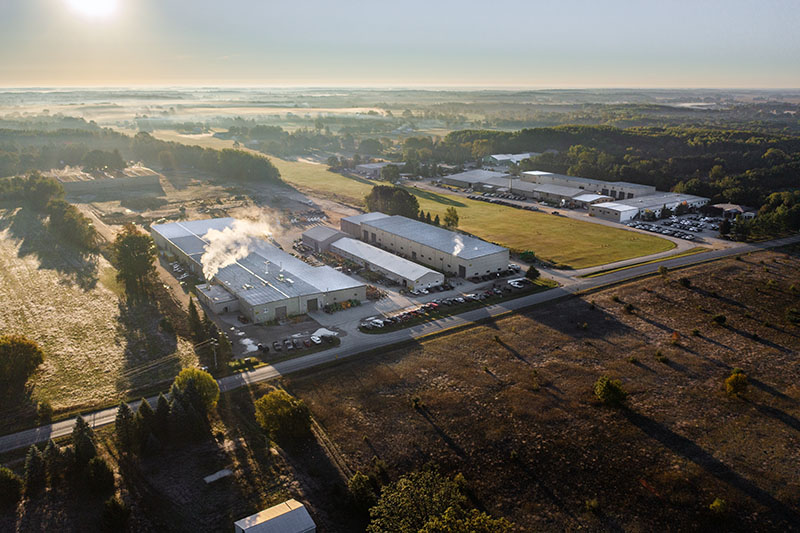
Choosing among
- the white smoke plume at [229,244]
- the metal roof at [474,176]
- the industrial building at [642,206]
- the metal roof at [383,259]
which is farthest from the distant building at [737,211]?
the white smoke plume at [229,244]

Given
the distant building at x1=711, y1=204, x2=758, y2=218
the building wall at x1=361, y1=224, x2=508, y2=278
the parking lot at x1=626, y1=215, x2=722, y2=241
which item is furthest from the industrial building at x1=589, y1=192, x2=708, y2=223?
the building wall at x1=361, y1=224, x2=508, y2=278

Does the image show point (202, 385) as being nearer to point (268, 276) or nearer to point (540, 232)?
point (268, 276)

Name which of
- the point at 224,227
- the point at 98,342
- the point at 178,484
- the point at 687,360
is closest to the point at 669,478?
the point at 687,360

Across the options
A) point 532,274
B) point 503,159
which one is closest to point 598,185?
point 503,159

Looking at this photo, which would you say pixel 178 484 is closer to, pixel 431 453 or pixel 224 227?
pixel 431 453

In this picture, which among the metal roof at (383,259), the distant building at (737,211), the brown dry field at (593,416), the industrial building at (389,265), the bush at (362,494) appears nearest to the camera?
the bush at (362,494)

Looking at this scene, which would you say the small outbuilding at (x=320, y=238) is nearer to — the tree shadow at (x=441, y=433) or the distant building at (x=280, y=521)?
the tree shadow at (x=441, y=433)

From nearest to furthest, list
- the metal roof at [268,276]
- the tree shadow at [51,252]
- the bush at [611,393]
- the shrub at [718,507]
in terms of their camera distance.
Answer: the shrub at [718,507]
the bush at [611,393]
the metal roof at [268,276]
the tree shadow at [51,252]
